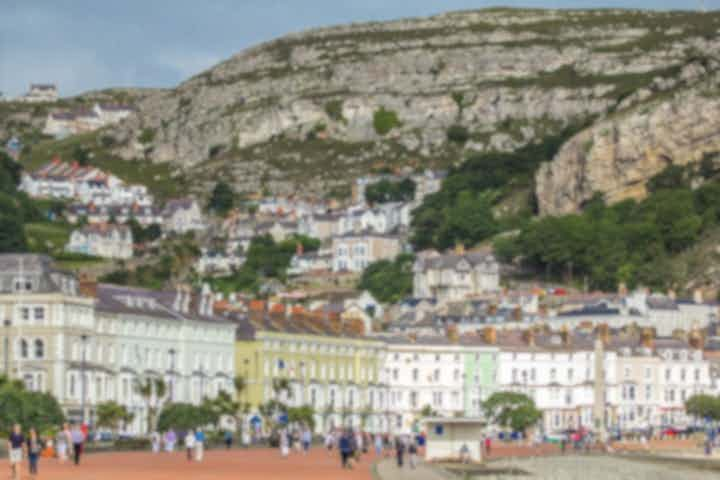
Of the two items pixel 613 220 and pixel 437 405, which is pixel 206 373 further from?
pixel 613 220

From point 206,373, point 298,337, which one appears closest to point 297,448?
point 206,373

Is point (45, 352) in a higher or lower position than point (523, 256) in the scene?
lower

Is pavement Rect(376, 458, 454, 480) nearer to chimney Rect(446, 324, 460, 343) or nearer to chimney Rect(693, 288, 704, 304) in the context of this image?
chimney Rect(446, 324, 460, 343)

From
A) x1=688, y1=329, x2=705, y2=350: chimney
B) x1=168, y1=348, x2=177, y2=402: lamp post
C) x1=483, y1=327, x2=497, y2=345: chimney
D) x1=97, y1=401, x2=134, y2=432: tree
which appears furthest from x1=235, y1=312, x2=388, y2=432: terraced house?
x1=688, y1=329, x2=705, y2=350: chimney

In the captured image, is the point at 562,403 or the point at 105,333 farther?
the point at 562,403

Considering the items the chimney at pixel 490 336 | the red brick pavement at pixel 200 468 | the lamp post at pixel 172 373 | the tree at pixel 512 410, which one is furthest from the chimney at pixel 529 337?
the red brick pavement at pixel 200 468

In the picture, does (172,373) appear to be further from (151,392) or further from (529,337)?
(529,337)
